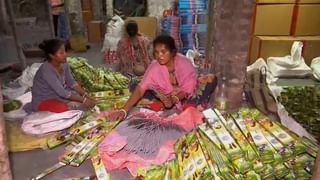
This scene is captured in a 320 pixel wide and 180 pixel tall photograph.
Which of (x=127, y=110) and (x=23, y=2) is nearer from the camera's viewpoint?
(x=127, y=110)

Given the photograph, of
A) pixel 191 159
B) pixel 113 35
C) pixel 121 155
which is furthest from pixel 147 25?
pixel 191 159

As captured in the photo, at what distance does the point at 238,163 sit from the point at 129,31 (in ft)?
9.13

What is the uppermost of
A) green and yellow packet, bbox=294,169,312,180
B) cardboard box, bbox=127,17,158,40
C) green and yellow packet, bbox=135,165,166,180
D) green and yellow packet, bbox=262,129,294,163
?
cardboard box, bbox=127,17,158,40

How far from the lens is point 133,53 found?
4285 millimetres

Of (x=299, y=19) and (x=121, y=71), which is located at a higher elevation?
(x=299, y=19)

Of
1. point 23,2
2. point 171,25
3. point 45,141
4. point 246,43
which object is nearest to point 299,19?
point 171,25

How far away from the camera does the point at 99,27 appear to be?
7.23 metres

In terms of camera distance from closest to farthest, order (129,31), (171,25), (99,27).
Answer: (129,31) < (171,25) < (99,27)

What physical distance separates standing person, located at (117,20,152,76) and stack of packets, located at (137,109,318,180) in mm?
2222

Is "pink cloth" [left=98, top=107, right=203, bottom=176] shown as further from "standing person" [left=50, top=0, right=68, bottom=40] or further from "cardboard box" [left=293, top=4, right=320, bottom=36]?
"standing person" [left=50, top=0, right=68, bottom=40]

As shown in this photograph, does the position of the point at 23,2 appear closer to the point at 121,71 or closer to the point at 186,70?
the point at 121,71

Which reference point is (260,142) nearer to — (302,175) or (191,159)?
(302,175)

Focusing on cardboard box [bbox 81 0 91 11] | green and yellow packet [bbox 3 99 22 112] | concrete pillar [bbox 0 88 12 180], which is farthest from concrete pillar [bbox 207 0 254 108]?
cardboard box [bbox 81 0 91 11]

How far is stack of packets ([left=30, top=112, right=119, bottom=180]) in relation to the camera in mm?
2215
